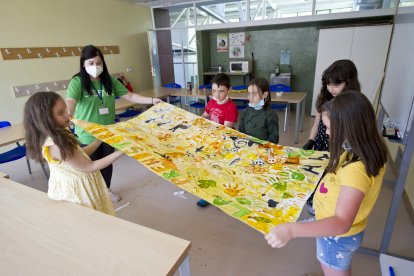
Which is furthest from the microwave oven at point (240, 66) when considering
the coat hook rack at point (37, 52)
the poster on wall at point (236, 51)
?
the coat hook rack at point (37, 52)

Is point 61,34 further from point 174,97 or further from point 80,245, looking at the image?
point 80,245

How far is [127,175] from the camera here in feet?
10.9

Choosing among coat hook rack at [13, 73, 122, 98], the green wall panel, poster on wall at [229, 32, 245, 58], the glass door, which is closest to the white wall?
coat hook rack at [13, 73, 122, 98]

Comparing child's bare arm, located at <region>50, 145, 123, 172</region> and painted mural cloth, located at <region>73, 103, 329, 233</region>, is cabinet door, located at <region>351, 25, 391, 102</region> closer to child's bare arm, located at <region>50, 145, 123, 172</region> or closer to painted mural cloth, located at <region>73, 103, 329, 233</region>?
painted mural cloth, located at <region>73, 103, 329, 233</region>

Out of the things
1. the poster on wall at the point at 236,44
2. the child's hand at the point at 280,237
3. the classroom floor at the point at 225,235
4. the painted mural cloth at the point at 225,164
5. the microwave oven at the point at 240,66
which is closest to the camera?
the child's hand at the point at 280,237

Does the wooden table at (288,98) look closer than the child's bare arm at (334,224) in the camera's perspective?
No

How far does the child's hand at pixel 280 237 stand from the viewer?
0.85 meters

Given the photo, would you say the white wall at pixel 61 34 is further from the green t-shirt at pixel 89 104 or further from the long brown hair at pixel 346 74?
the long brown hair at pixel 346 74

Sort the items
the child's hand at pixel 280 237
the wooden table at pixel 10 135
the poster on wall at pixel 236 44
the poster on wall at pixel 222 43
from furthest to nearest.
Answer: the poster on wall at pixel 222 43
the poster on wall at pixel 236 44
the wooden table at pixel 10 135
the child's hand at pixel 280 237

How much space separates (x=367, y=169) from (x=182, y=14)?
7.36 meters

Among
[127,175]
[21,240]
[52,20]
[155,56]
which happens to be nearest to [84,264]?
[21,240]

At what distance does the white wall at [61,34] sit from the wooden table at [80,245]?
12.8 feet

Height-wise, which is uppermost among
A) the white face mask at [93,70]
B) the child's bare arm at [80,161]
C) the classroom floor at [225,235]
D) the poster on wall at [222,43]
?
the poster on wall at [222,43]

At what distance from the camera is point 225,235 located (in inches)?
84.6
